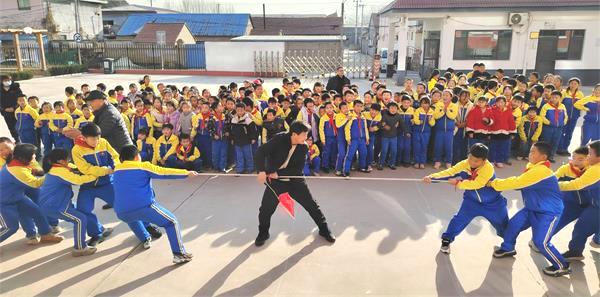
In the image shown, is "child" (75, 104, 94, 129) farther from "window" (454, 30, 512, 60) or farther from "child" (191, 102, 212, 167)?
"window" (454, 30, 512, 60)

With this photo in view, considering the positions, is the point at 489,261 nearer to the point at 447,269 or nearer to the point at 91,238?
the point at 447,269

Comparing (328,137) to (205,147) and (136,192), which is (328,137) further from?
(136,192)

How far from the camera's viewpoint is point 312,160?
23.0ft

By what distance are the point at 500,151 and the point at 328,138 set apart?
311 cm

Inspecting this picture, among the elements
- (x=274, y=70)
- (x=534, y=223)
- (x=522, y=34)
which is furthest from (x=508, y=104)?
(x=274, y=70)

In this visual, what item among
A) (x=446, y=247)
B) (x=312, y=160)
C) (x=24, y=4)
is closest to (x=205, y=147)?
(x=312, y=160)

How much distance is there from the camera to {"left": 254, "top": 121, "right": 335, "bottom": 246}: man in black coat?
4.29 m

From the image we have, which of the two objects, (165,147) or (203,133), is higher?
(203,133)

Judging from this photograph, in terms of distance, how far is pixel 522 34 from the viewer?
16422 millimetres

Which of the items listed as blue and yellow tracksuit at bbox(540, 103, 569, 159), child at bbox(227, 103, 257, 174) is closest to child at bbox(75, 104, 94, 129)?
child at bbox(227, 103, 257, 174)

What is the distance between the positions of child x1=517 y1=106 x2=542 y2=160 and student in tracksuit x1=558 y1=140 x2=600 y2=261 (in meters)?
3.66

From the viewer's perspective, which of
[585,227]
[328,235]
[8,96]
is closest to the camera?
[585,227]

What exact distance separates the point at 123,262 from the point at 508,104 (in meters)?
6.50

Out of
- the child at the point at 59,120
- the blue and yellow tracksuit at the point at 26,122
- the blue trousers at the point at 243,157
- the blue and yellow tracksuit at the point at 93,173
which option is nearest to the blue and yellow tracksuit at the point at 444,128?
the blue trousers at the point at 243,157
